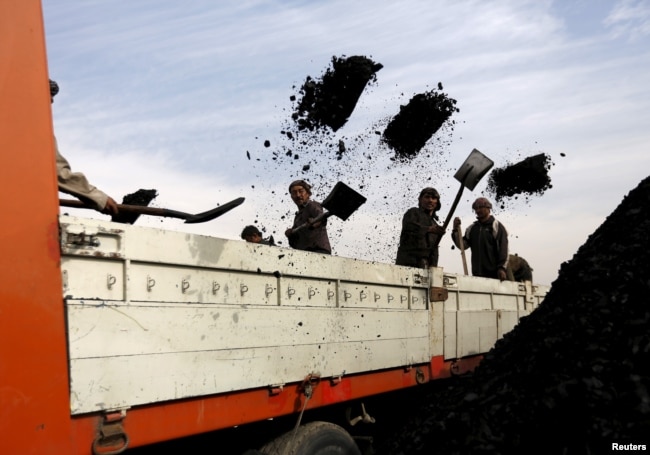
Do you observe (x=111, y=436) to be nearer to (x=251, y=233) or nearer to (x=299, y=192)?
(x=299, y=192)

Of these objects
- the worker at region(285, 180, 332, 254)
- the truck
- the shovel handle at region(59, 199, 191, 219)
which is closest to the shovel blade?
the worker at region(285, 180, 332, 254)

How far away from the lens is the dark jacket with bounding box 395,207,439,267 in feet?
22.7

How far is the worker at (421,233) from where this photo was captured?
6.89 m

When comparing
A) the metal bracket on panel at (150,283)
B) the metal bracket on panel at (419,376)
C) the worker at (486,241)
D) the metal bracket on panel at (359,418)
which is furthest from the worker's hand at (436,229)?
the metal bracket on panel at (150,283)

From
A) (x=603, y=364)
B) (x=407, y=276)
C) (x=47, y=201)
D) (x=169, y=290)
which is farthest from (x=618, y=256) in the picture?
(x=47, y=201)

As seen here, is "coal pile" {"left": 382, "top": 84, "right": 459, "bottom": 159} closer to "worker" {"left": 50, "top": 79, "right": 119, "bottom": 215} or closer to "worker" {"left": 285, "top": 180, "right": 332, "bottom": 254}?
"worker" {"left": 285, "top": 180, "right": 332, "bottom": 254}

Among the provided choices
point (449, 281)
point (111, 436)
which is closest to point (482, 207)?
point (449, 281)

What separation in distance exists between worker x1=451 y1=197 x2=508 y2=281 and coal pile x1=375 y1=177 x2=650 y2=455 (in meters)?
3.38

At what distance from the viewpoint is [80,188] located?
3.32 m

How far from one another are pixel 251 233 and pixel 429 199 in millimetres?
2026

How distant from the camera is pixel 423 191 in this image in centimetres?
756

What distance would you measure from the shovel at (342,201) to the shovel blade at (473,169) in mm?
2238

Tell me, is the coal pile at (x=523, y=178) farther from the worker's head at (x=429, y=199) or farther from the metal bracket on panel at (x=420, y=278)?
the metal bracket on panel at (x=420, y=278)

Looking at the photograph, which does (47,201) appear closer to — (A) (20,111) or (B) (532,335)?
(A) (20,111)
